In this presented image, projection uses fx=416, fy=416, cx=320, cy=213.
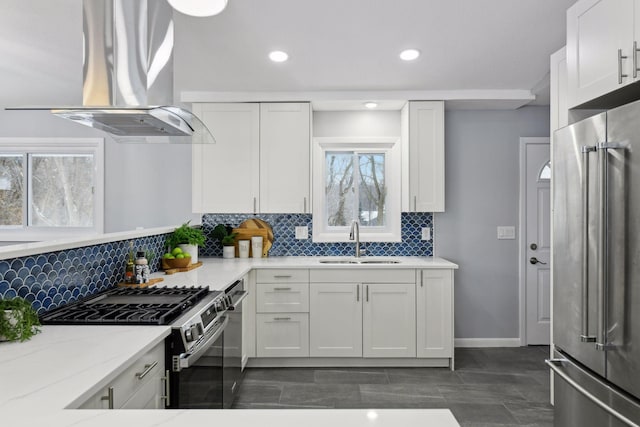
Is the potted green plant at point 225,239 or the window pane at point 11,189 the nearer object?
the potted green plant at point 225,239

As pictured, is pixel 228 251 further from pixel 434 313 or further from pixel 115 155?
pixel 434 313

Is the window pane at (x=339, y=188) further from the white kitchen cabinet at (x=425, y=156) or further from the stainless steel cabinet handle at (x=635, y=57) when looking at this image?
the stainless steel cabinet handle at (x=635, y=57)

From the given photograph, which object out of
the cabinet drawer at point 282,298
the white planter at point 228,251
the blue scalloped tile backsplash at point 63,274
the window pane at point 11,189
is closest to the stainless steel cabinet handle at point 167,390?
the blue scalloped tile backsplash at point 63,274

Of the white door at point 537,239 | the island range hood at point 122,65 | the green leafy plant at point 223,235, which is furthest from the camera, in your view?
the white door at point 537,239

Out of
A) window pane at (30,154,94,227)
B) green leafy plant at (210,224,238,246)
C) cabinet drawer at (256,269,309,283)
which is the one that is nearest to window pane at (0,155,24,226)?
window pane at (30,154,94,227)

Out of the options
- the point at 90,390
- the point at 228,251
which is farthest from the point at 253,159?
the point at 90,390

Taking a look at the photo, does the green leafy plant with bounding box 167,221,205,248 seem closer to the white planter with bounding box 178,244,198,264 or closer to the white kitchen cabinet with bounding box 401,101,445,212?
the white planter with bounding box 178,244,198,264

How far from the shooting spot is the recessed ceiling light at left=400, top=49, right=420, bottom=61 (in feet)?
9.67

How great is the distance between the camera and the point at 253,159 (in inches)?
151

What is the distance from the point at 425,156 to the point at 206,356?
8.76ft

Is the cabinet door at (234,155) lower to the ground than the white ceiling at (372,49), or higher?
lower

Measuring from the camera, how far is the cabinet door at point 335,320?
350cm

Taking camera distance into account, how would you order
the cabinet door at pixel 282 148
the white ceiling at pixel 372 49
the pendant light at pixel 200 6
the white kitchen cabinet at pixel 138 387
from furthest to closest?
1. the cabinet door at pixel 282 148
2. the white ceiling at pixel 372 49
3. the pendant light at pixel 200 6
4. the white kitchen cabinet at pixel 138 387

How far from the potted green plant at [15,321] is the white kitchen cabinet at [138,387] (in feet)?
1.34
